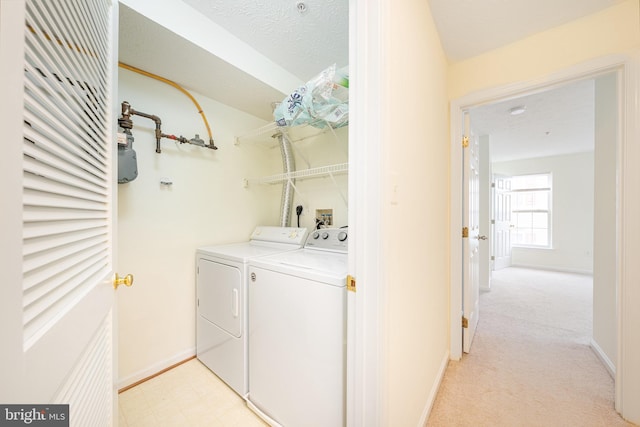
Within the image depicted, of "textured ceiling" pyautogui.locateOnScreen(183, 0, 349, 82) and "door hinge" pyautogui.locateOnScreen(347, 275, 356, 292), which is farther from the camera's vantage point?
"textured ceiling" pyautogui.locateOnScreen(183, 0, 349, 82)

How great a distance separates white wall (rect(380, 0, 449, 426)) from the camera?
0.86 m

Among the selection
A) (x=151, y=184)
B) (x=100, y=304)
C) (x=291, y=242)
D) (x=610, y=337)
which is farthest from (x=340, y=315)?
(x=610, y=337)

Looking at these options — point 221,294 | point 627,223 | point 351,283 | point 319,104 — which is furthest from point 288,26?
point 627,223

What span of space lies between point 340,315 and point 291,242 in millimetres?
981

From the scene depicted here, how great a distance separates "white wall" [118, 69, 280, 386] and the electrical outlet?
0.82 m

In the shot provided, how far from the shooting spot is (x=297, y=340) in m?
1.15

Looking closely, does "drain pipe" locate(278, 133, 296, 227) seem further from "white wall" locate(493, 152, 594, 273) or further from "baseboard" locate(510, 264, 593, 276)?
"baseboard" locate(510, 264, 593, 276)

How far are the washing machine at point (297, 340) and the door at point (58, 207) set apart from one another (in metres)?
0.66

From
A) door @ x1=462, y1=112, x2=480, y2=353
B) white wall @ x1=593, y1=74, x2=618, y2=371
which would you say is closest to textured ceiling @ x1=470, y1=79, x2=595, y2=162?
white wall @ x1=593, y1=74, x2=618, y2=371

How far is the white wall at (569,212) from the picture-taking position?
15.1ft

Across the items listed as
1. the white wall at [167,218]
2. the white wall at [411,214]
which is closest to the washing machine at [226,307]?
the white wall at [167,218]

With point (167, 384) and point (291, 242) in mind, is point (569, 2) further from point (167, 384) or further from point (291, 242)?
point (167, 384)

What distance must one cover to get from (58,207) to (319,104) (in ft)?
4.57

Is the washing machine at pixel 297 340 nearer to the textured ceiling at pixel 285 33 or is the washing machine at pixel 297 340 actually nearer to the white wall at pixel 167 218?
the white wall at pixel 167 218
